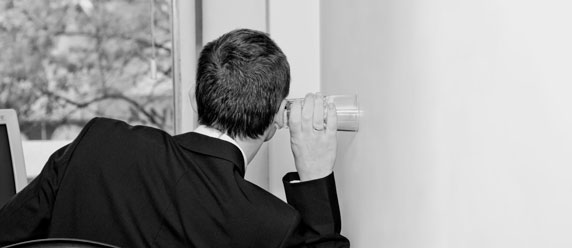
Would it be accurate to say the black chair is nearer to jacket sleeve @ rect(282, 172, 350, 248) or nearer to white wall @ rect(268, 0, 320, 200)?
jacket sleeve @ rect(282, 172, 350, 248)

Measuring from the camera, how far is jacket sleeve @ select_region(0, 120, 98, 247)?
103 cm

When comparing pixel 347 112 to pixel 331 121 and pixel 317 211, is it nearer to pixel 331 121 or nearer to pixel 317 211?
pixel 331 121

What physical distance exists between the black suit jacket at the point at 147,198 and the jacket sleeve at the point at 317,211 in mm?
48

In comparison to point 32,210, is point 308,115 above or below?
above

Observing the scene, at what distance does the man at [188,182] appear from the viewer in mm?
995

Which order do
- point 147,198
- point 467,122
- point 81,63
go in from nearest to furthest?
point 467,122
point 147,198
point 81,63

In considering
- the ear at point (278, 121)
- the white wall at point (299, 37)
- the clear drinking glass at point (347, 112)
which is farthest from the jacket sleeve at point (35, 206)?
the white wall at point (299, 37)

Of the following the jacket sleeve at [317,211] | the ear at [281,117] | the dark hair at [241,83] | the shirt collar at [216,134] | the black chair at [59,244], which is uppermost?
the dark hair at [241,83]

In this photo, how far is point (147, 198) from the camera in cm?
101

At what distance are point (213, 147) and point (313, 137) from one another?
21 centimetres

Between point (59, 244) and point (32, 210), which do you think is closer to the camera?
point (59, 244)

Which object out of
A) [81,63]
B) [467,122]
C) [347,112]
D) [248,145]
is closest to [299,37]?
[347,112]

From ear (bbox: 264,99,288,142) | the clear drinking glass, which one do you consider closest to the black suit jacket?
ear (bbox: 264,99,288,142)

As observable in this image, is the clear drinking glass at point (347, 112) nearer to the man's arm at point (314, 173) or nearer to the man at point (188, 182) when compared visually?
the man's arm at point (314, 173)
